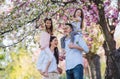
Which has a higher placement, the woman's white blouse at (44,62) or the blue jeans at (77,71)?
the woman's white blouse at (44,62)

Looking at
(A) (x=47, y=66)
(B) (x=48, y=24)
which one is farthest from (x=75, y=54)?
(B) (x=48, y=24)

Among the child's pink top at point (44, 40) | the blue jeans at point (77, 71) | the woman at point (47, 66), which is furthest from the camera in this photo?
the blue jeans at point (77, 71)

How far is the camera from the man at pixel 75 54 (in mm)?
10109

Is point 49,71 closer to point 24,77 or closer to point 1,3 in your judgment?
point 1,3

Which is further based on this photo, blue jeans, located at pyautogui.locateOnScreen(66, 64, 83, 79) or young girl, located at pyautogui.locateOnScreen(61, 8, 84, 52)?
young girl, located at pyautogui.locateOnScreen(61, 8, 84, 52)

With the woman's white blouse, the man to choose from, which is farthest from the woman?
the man

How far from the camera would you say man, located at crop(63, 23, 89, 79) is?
10.1 meters

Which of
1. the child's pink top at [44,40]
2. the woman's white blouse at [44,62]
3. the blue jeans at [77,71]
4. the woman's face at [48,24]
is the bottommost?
the blue jeans at [77,71]

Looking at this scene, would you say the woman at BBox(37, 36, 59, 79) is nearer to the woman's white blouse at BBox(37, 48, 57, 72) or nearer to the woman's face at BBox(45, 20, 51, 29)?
the woman's white blouse at BBox(37, 48, 57, 72)

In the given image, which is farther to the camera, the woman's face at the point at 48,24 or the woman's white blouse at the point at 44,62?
the woman's face at the point at 48,24

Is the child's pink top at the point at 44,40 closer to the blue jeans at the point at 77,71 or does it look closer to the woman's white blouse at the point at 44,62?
the woman's white blouse at the point at 44,62

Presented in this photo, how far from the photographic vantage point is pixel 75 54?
10203mm

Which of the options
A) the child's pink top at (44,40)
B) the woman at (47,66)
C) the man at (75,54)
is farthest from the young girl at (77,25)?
the child's pink top at (44,40)

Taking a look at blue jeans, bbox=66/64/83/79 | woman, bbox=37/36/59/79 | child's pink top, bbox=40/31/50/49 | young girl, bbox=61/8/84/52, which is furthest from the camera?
young girl, bbox=61/8/84/52
